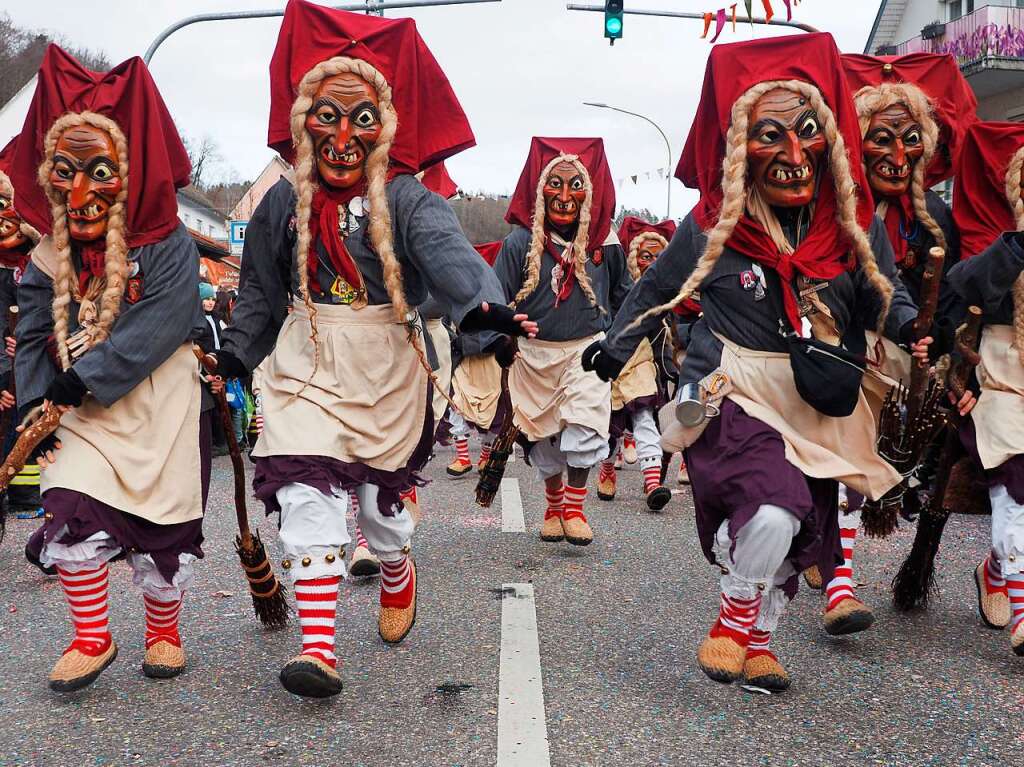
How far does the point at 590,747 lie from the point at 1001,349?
245cm

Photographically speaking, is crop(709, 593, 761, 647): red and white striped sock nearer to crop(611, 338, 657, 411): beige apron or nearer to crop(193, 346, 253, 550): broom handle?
crop(193, 346, 253, 550): broom handle

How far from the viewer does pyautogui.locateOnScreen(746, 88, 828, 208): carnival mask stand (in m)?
3.73

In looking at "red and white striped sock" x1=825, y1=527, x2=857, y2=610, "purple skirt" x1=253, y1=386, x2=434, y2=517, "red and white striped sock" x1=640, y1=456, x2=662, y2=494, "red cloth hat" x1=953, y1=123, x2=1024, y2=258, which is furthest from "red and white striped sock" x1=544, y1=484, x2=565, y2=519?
"red cloth hat" x1=953, y1=123, x2=1024, y2=258

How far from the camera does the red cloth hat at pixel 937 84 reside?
4929mm

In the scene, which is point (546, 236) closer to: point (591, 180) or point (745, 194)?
point (591, 180)

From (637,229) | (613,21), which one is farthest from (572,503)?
(613,21)

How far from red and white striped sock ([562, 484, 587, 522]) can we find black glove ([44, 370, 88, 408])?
3.39 m

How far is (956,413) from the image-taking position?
444 centimetres

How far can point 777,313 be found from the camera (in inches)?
148

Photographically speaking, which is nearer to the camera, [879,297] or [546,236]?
[879,297]

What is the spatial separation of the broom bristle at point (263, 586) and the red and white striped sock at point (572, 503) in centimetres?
237

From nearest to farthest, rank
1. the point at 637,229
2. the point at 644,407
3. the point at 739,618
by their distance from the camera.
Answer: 1. the point at 739,618
2. the point at 644,407
3. the point at 637,229

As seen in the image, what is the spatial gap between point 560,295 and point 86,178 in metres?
3.57

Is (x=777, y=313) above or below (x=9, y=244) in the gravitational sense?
below
